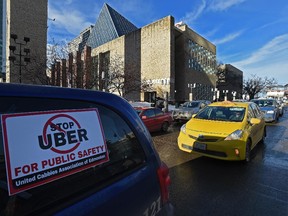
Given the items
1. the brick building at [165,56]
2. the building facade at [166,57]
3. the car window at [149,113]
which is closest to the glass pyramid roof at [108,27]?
the brick building at [165,56]

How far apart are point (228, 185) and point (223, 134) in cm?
148

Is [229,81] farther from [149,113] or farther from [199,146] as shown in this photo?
[199,146]

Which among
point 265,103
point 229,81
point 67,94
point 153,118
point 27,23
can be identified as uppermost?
point 27,23

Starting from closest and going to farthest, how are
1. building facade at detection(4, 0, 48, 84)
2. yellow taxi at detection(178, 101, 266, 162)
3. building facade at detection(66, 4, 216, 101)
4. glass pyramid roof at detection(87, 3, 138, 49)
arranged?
yellow taxi at detection(178, 101, 266, 162) → building facade at detection(4, 0, 48, 84) → building facade at detection(66, 4, 216, 101) → glass pyramid roof at detection(87, 3, 138, 49)

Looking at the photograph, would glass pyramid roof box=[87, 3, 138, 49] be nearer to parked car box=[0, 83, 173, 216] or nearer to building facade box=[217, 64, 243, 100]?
building facade box=[217, 64, 243, 100]

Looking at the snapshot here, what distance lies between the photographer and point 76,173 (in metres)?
1.34

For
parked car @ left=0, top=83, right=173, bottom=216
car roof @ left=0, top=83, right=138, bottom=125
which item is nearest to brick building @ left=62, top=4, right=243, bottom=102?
car roof @ left=0, top=83, right=138, bottom=125

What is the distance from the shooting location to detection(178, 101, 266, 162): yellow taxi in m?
5.41

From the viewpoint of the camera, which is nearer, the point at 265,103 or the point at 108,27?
the point at 265,103

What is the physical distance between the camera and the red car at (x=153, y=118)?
33.2 feet

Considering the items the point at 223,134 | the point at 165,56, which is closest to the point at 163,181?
the point at 223,134

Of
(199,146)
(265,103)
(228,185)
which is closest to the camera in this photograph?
(228,185)

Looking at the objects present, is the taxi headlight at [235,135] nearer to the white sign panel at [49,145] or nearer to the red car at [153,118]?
the white sign panel at [49,145]

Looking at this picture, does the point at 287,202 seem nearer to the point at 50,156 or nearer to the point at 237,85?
the point at 50,156
